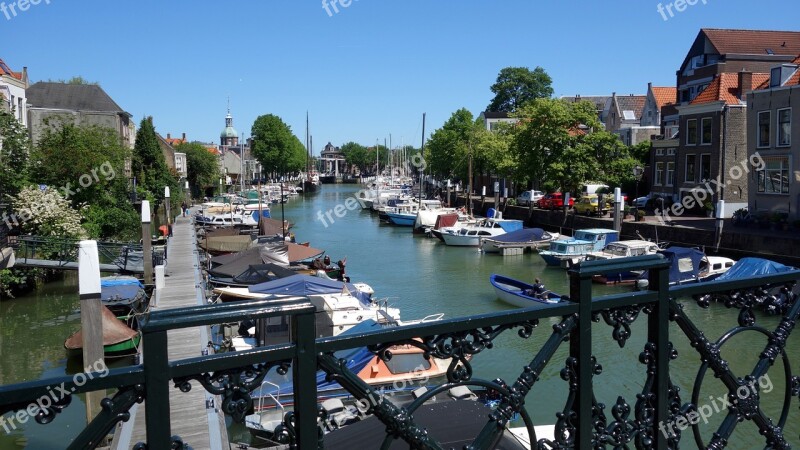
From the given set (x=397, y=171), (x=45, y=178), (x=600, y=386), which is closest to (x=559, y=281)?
(x=600, y=386)

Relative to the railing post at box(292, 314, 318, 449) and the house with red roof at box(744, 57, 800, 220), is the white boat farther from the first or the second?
the railing post at box(292, 314, 318, 449)

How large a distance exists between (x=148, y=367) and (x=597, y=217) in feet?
141

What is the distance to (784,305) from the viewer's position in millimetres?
3375

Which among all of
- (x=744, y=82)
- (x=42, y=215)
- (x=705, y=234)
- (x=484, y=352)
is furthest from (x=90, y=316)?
(x=744, y=82)

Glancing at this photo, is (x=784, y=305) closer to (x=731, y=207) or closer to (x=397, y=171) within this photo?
(x=731, y=207)

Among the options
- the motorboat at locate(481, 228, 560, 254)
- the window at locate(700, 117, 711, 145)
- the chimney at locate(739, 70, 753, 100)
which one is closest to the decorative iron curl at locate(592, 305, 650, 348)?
the motorboat at locate(481, 228, 560, 254)

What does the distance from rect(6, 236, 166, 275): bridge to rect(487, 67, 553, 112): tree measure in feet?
236

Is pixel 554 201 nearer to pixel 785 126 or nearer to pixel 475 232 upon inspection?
pixel 475 232

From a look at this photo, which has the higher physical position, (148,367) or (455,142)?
(455,142)

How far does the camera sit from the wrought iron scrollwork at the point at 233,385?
80.9 inches

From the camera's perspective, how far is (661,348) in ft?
9.53

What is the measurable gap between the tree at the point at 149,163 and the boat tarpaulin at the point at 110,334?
1508 inches

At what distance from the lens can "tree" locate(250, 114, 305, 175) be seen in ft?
379

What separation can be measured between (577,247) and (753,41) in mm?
25973
